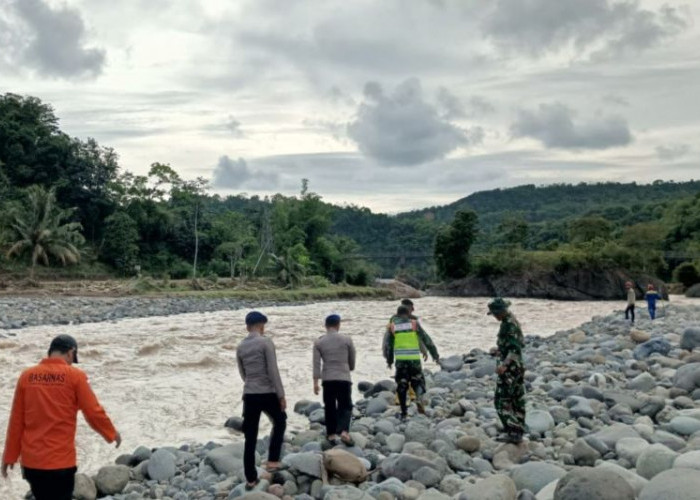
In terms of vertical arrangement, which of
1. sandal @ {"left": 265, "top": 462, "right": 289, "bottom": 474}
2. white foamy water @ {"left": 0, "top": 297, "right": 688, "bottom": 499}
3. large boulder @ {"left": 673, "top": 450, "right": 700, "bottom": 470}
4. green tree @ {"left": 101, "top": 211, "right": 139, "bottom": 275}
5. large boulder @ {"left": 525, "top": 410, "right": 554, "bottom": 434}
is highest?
green tree @ {"left": 101, "top": 211, "right": 139, "bottom": 275}

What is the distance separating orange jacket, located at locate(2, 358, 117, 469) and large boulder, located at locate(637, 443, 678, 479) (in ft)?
15.7

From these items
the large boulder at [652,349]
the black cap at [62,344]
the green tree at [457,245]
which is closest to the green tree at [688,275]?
the green tree at [457,245]

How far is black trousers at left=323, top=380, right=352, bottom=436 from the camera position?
8.26 m

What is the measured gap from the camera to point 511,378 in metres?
7.72

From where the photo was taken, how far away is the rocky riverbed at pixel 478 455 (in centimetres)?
589

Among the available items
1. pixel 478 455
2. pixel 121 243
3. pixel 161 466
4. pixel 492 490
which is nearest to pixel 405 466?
pixel 478 455

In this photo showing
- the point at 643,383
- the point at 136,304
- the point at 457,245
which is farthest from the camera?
the point at 457,245

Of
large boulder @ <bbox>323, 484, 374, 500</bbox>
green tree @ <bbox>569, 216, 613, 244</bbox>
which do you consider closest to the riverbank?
large boulder @ <bbox>323, 484, 374, 500</bbox>

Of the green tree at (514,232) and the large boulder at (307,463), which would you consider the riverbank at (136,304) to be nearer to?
the large boulder at (307,463)

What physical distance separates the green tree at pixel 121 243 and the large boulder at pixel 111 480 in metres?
52.0

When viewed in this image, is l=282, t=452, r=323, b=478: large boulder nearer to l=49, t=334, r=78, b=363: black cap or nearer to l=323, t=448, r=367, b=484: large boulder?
l=323, t=448, r=367, b=484: large boulder

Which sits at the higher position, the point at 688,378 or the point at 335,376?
the point at 335,376

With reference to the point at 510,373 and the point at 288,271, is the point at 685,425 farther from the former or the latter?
the point at 288,271

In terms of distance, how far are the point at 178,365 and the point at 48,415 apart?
1269cm
